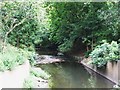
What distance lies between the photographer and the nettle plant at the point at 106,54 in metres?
13.5

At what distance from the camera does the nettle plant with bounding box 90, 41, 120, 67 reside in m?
13.5

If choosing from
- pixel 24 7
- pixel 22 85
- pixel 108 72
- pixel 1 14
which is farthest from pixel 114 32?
pixel 22 85

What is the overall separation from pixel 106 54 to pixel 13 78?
6.68 m

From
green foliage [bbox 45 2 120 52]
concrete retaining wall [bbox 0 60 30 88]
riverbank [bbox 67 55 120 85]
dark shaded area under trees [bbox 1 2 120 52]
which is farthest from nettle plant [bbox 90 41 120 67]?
concrete retaining wall [bbox 0 60 30 88]

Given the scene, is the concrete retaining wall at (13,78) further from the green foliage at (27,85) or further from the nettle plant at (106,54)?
the nettle plant at (106,54)

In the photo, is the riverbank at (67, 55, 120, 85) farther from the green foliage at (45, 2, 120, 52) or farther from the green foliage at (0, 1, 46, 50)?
the green foliage at (0, 1, 46, 50)

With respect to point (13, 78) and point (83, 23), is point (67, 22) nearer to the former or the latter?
point (83, 23)

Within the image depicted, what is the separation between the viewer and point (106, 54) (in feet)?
46.8

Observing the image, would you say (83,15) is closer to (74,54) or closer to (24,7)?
(74,54)

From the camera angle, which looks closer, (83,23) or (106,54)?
(106,54)

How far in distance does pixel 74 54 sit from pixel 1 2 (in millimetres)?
13659

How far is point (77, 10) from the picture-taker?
22000 mm

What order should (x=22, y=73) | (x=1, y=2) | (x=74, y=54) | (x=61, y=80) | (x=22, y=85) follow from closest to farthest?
(x=22, y=85) → (x=22, y=73) → (x=1, y=2) → (x=61, y=80) → (x=74, y=54)

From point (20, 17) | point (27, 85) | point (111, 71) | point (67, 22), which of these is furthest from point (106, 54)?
point (67, 22)
